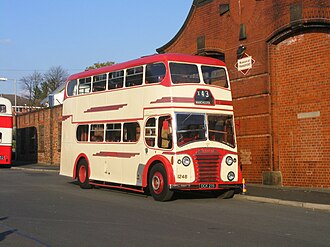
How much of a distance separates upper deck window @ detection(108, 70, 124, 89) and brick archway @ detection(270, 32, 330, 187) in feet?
18.7

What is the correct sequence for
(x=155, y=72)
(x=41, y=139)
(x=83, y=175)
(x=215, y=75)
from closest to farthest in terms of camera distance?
(x=155, y=72), (x=215, y=75), (x=83, y=175), (x=41, y=139)

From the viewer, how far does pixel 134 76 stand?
1549cm

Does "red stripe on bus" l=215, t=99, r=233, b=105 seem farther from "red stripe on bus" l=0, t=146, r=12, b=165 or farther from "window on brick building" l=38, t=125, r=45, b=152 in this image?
"window on brick building" l=38, t=125, r=45, b=152

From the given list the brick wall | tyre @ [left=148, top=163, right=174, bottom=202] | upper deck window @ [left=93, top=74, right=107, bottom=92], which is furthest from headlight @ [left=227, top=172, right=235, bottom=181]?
the brick wall

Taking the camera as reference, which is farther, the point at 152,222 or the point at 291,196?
the point at 291,196

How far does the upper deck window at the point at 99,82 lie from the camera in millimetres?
17078

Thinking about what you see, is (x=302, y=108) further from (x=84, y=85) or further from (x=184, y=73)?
(x=84, y=85)

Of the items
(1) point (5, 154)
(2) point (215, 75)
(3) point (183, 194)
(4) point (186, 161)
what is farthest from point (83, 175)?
(1) point (5, 154)

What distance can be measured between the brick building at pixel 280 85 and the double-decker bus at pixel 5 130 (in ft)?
55.2

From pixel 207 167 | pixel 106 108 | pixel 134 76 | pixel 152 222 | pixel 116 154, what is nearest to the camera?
pixel 152 222

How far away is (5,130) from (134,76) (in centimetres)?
1847

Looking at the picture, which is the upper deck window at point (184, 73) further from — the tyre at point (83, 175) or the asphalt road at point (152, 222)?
the tyre at point (83, 175)

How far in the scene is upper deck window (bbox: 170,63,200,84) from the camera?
14.2m

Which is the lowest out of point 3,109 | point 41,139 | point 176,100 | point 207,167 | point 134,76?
point 207,167
